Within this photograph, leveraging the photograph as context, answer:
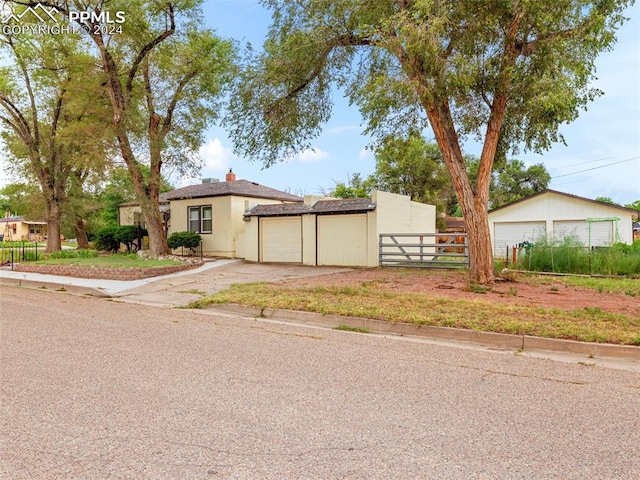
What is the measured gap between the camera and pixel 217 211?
22359 mm

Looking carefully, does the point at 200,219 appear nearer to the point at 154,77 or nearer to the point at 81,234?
the point at 154,77

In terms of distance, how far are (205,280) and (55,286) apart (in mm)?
4451

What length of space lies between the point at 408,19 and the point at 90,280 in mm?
12028

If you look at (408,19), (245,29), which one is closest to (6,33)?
(245,29)

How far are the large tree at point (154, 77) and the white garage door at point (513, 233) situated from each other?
1697 centimetres

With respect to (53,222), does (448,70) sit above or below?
above

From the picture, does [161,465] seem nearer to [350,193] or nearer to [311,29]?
[311,29]

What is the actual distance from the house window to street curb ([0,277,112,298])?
29.9 ft

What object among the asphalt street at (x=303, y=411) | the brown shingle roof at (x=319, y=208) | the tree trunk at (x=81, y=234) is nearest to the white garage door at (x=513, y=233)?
the brown shingle roof at (x=319, y=208)

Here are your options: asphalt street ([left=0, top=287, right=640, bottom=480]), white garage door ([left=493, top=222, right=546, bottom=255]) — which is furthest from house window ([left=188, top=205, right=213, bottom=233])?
asphalt street ([left=0, top=287, right=640, bottom=480])

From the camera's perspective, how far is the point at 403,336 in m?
7.19

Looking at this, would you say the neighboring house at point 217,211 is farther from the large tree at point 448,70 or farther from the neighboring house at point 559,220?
the neighboring house at point 559,220

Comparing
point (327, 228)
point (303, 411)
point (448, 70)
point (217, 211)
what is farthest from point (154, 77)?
point (303, 411)

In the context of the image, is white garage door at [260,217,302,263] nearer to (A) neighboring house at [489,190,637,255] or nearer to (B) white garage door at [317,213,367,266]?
(B) white garage door at [317,213,367,266]
